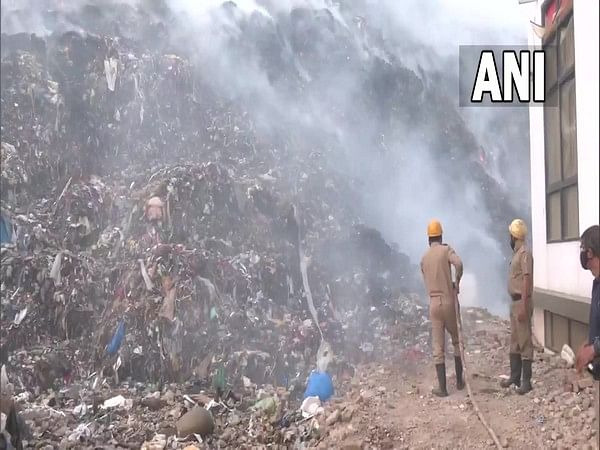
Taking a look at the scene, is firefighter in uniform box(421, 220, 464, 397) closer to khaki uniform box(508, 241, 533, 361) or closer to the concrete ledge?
khaki uniform box(508, 241, 533, 361)

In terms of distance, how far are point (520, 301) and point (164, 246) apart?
9.33 feet

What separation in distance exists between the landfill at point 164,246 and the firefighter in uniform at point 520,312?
2.56 feet

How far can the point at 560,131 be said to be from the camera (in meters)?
4.88

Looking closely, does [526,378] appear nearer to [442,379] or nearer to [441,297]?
[442,379]

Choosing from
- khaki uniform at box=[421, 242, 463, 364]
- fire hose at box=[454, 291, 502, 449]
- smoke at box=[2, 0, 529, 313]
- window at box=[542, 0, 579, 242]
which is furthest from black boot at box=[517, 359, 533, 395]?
window at box=[542, 0, 579, 242]

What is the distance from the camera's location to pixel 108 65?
5488 mm

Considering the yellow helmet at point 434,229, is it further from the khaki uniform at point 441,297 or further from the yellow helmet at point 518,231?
the yellow helmet at point 518,231

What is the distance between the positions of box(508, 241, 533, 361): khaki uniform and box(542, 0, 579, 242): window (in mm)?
421

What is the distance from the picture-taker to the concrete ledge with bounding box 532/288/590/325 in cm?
428

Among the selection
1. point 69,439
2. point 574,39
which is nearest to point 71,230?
point 69,439

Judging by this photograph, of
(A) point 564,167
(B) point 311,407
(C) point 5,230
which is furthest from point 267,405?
(A) point 564,167

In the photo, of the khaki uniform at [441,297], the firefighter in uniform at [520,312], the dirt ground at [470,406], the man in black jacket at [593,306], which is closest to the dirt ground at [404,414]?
the dirt ground at [470,406]

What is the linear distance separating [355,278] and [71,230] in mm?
2419

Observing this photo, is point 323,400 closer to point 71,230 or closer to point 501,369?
point 501,369
